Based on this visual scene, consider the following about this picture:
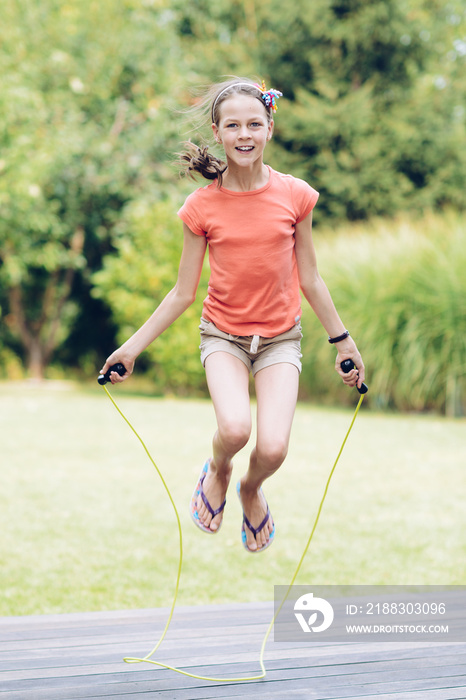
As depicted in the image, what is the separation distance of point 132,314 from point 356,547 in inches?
356

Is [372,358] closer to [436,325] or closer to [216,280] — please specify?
[436,325]

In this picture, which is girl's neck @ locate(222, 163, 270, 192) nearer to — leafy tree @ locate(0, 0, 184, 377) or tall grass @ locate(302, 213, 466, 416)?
tall grass @ locate(302, 213, 466, 416)

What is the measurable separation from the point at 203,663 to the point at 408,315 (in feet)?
30.1

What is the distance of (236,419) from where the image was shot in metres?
2.99

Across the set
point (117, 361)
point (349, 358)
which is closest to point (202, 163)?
point (117, 361)

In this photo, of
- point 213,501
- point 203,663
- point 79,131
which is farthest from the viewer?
point 79,131

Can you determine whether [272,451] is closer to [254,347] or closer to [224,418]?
[224,418]

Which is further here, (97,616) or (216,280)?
(97,616)

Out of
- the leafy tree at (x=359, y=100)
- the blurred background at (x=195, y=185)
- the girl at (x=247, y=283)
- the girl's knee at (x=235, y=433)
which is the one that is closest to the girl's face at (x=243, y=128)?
the girl at (x=247, y=283)

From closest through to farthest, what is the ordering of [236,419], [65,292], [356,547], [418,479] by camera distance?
1. [236,419]
2. [356,547]
3. [418,479]
4. [65,292]

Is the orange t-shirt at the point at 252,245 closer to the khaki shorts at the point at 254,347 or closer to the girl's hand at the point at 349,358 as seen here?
the khaki shorts at the point at 254,347

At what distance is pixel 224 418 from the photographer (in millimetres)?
3004

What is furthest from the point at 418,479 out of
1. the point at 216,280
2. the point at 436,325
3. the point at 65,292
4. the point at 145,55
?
the point at 145,55

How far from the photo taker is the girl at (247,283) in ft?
10.00
